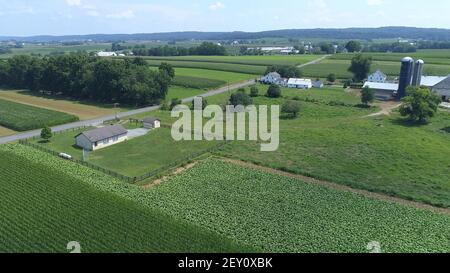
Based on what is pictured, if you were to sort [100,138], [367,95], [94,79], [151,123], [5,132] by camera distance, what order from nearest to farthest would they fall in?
[100,138] < [5,132] < [151,123] < [367,95] < [94,79]

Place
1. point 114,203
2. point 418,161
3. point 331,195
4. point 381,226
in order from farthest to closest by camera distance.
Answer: point 418,161 → point 331,195 → point 114,203 → point 381,226

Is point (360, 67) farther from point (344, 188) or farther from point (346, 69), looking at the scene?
point (344, 188)

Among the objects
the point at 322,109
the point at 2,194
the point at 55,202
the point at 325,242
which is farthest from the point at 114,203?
the point at 322,109

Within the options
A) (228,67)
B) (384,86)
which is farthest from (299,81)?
(228,67)

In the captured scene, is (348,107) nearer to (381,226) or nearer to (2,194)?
(381,226)

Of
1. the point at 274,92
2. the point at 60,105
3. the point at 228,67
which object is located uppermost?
the point at 228,67

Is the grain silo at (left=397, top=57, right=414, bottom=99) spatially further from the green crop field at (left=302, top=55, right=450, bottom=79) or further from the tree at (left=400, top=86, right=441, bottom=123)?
the green crop field at (left=302, top=55, right=450, bottom=79)

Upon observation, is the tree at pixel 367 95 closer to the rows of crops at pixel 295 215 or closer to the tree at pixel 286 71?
the tree at pixel 286 71
